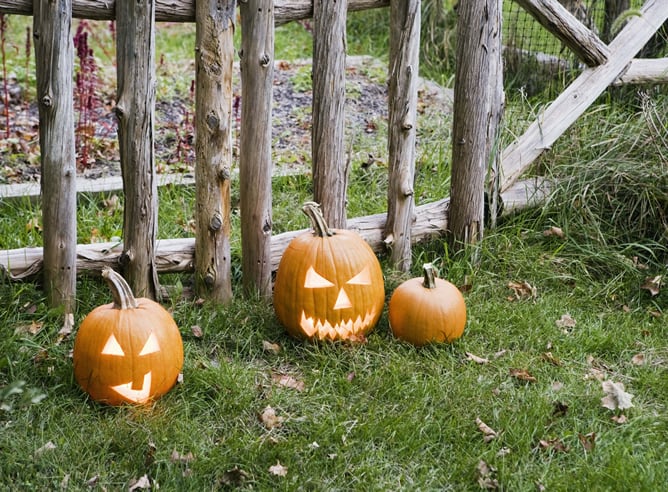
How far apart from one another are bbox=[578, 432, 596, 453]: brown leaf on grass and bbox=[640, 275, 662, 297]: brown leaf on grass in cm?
140

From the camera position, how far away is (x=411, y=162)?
13.6 feet

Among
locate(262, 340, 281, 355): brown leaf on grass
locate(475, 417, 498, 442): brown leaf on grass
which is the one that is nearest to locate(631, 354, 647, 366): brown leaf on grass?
locate(475, 417, 498, 442): brown leaf on grass

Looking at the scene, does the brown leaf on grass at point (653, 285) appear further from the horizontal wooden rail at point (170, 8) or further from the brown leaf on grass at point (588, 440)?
the horizontal wooden rail at point (170, 8)

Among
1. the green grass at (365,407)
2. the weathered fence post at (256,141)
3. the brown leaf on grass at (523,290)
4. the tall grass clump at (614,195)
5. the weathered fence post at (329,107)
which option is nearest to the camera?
the green grass at (365,407)

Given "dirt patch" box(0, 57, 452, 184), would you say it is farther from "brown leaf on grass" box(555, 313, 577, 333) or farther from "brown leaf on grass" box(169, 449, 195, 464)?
"brown leaf on grass" box(169, 449, 195, 464)

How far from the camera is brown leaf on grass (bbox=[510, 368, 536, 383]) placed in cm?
348

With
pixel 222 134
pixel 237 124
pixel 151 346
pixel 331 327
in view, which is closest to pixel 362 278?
pixel 331 327

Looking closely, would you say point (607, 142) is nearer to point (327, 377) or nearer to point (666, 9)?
point (666, 9)

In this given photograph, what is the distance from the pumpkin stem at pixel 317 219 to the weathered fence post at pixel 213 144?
0.40 m

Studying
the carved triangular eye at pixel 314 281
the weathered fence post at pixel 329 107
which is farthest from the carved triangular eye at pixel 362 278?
the weathered fence post at pixel 329 107

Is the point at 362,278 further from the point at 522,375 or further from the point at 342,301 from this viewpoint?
the point at 522,375

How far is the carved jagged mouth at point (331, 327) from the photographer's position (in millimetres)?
3688

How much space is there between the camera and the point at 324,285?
3.65 m

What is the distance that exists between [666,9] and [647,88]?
649 millimetres
